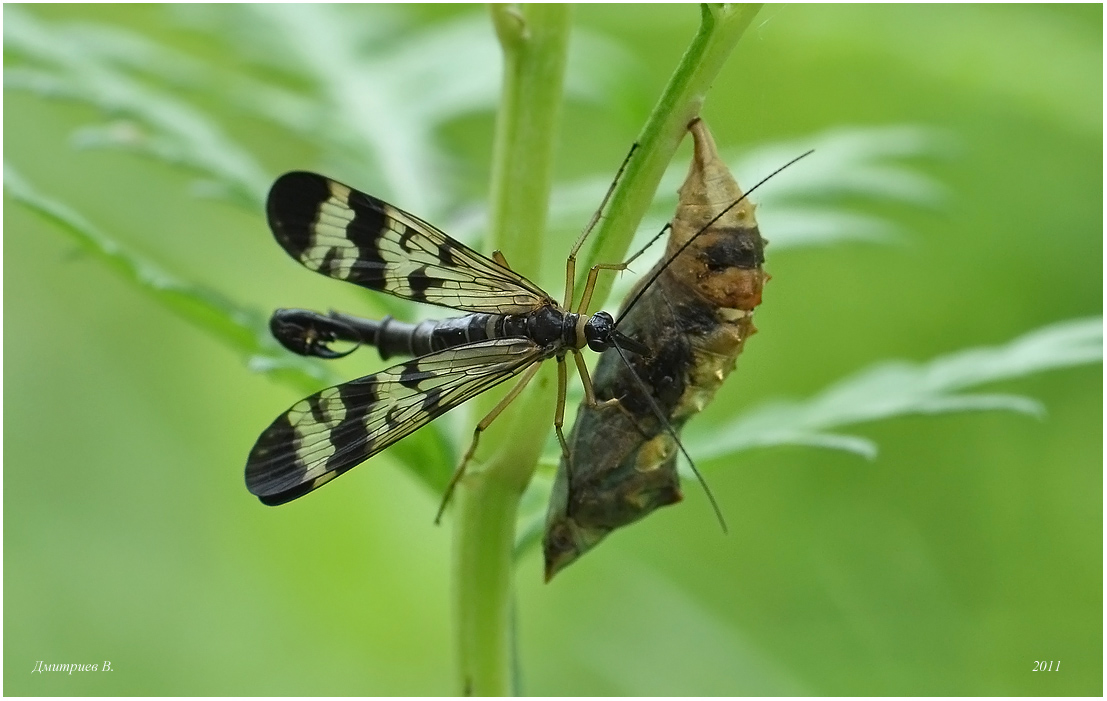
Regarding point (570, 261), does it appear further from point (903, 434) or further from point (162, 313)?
point (162, 313)

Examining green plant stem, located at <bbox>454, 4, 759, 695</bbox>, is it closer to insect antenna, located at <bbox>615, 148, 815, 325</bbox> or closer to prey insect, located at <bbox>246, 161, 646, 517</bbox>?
prey insect, located at <bbox>246, 161, 646, 517</bbox>

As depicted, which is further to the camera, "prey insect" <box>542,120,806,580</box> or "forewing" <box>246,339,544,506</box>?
"forewing" <box>246,339,544,506</box>

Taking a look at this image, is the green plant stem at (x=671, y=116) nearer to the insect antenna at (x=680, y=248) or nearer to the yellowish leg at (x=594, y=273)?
the yellowish leg at (x=594, y=273)

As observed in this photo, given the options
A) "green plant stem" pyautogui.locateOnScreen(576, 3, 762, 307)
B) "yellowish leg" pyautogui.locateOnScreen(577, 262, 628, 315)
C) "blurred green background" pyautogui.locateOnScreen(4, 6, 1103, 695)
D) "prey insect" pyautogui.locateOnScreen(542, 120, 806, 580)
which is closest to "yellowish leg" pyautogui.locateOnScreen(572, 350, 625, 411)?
"prey insect" pyautogui.locateOnScreen(542, 120, 806, 580)

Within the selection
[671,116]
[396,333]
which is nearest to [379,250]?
[396,333]

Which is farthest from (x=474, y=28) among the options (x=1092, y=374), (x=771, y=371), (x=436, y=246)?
(x=1092, y=374)

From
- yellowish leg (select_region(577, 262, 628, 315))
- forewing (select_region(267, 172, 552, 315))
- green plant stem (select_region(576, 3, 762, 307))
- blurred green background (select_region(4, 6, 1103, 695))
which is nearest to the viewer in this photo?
green plant stem (select_region(576, 3, 762, 307))

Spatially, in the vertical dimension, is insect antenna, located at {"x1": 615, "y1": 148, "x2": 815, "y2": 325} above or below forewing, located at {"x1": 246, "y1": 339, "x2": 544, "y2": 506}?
above

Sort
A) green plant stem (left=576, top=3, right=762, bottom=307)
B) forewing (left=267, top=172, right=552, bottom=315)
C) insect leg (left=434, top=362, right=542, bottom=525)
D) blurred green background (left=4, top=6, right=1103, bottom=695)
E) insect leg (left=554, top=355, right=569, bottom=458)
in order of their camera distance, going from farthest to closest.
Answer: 1. blurred green background (left=4, top=6, right=1103, bottom=695)
2. forewing (left=267, top=172, right=552, bottom=315)
3. insect leg (left=554, top=355, right=569, bottom=458)
4. insect leg (left=434, top=362, right=542, bottom=525)
5. green plant stem (left=576, top=3, right=762, bottom=307)

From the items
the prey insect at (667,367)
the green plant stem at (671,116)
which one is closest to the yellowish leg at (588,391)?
the prey insect at (667,367)
